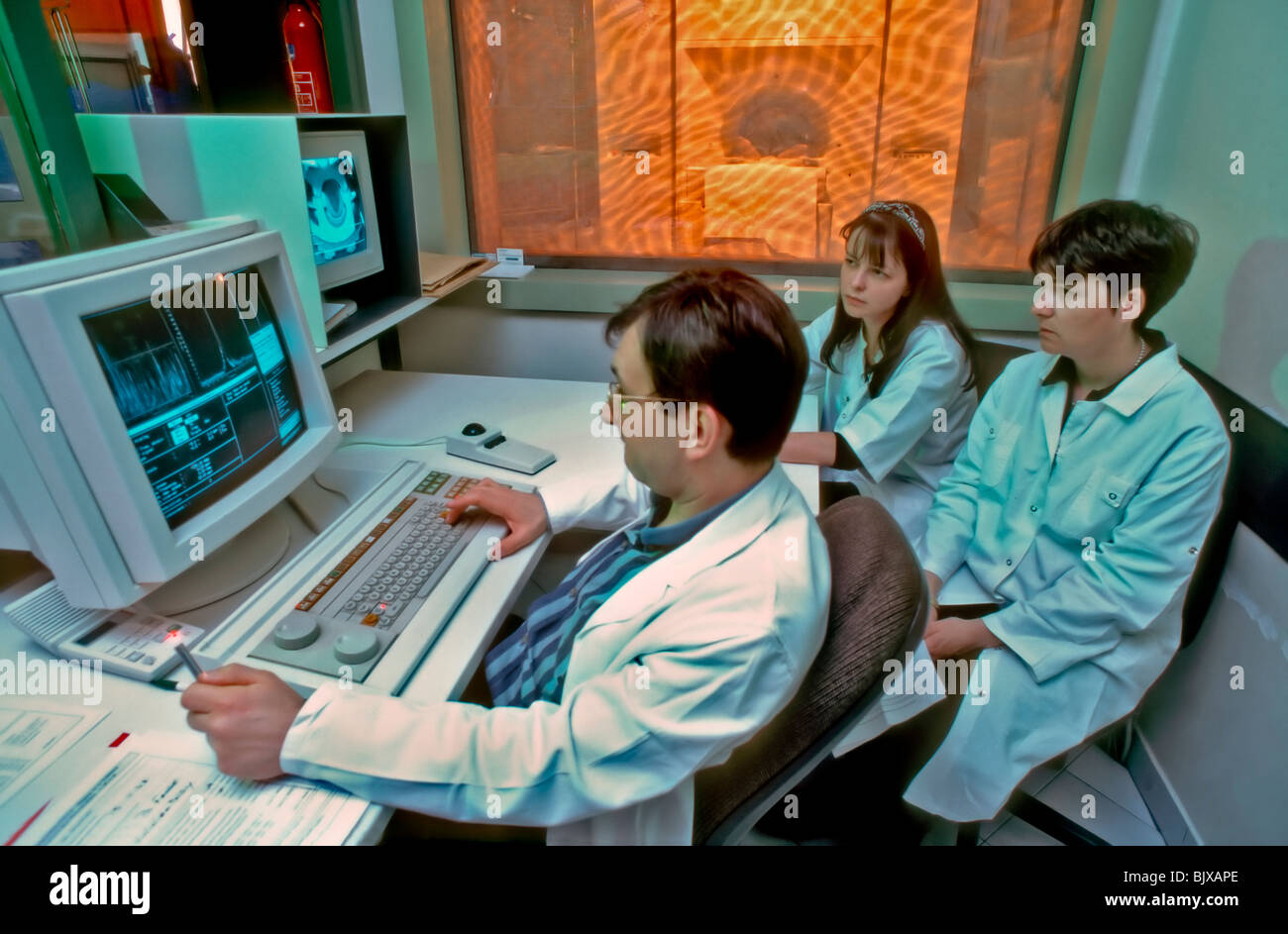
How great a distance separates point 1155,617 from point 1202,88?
1163 millimetres

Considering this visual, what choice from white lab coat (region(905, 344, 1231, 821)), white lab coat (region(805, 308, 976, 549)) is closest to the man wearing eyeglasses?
white lab coat (region(905, 344, 1231, 821))

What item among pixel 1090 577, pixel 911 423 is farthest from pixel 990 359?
pixel 1090 577

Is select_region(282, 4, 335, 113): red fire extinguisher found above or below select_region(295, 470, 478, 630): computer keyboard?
above

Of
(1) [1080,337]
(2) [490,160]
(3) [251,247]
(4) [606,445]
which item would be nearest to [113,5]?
(3) [251,247]

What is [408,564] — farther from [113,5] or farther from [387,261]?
[113,5]

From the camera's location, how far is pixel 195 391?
0.98 meters

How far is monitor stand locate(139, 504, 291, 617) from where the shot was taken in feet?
3.32

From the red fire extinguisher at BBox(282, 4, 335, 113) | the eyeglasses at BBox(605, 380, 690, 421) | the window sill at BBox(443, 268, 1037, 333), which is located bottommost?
the window sill at BBox(443, 268, 1037, 333)

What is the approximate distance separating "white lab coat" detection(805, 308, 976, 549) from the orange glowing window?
60 cm

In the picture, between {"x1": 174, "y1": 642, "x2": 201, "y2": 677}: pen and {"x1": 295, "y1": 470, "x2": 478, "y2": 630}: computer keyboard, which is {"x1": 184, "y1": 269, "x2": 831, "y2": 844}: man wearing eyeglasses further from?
{"x1": 295, "y1": 470, "x2": 478, "y2": 630}: computer keyboard

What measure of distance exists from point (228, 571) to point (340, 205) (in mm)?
832

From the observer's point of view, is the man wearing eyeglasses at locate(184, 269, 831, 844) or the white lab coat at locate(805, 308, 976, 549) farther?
the white lab coat at locate(805, 308, 976, 549)

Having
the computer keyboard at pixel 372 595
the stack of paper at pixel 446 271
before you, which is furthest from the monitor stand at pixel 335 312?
the computer keyboard at pixel 372 595

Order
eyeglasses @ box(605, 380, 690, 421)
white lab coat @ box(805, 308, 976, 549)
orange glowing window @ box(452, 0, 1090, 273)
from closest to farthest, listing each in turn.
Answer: eyeglasses @ box(605, 380, 690, 421) → white lab coat @ box(805, 308, 976, 549) → orange glowing window @ box(452, 0, 1090, 273)
